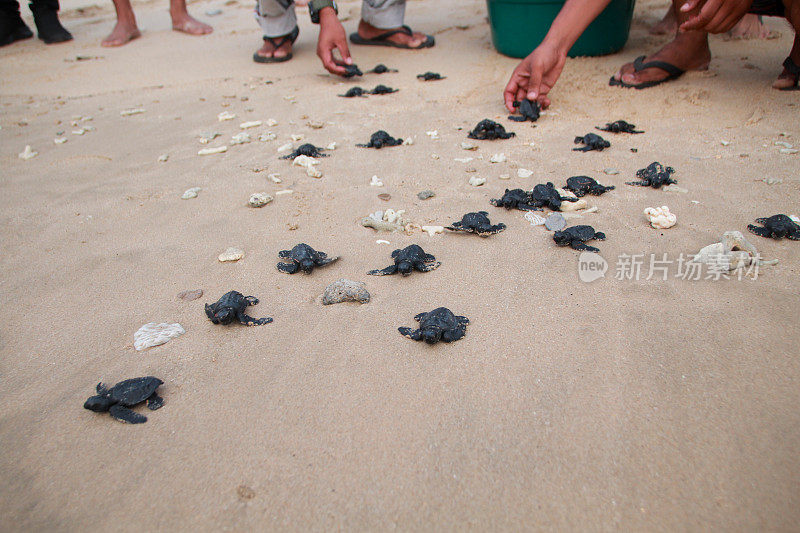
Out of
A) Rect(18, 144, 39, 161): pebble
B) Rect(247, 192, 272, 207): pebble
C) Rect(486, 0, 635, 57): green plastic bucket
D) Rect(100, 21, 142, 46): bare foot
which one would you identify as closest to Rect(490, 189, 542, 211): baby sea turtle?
Rect(247, 192, 272, 207): pebble

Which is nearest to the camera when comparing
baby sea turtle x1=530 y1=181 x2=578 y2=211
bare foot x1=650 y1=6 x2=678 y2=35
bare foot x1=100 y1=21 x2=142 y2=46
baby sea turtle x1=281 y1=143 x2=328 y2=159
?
baby sea turtle x1=530 y1=181 x2=578 y2=211

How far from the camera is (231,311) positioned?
55.6 inches

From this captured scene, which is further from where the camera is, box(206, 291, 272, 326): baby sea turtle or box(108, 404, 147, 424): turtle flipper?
box(206, 291, 272, 326): baby sea turtle

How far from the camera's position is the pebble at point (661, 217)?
1734 millimetres

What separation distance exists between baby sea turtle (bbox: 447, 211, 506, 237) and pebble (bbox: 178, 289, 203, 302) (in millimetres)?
901

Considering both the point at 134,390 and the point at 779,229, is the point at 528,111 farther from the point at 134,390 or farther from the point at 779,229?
the point at 134,390

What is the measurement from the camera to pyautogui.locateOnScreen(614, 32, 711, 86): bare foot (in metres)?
2.95

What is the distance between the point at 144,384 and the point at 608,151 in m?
2.17

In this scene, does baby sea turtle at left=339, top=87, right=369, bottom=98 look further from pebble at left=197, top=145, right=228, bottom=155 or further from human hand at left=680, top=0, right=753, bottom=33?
human hand at left=680, top=0, right=753, bottom=33

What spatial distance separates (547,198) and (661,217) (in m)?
0.40

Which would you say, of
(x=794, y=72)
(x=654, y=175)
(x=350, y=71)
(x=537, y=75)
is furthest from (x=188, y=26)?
(x=794, y=72)

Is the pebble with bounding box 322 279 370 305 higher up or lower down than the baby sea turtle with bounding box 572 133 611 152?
lower down

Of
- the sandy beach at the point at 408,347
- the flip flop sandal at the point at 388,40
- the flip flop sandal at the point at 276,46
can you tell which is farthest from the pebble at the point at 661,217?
the flip flop sandal at the point at 276,46

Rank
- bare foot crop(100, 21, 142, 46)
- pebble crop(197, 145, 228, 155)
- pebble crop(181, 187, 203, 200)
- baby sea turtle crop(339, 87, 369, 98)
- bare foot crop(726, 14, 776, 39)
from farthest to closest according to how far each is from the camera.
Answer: bare foot crop(100, 21, 142, 46)
bare foot crop(726, 14, 776, 39)
baby sea turtle crop(339, 87, 369, 98)
pebble crop(197, 145, 228, 155)
pebble crop(181, 187, 203, 200)
